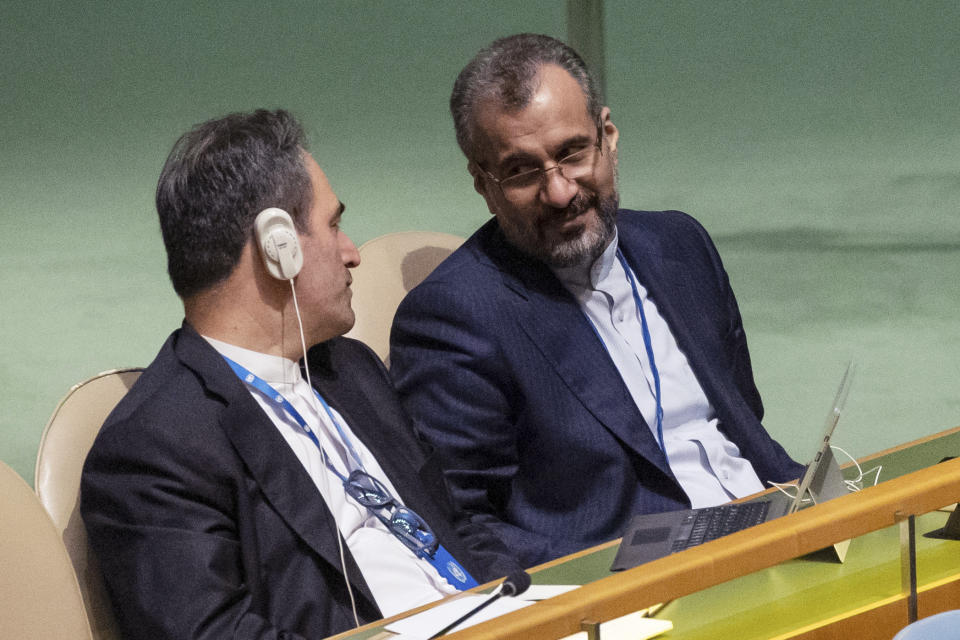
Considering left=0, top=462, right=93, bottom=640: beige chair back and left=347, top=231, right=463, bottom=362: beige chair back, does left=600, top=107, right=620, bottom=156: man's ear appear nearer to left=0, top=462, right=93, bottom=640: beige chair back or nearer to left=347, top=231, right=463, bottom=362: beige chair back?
left=347, top=231, right=463, bottom=362: beige chair back

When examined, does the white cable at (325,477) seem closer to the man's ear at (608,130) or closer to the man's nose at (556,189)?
the man's nose at (556,189)

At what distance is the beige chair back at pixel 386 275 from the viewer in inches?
90.7

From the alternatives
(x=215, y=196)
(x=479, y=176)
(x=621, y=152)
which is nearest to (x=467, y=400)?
(x=479, y=176)

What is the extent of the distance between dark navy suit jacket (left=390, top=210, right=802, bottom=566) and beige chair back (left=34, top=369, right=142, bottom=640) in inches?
20.6

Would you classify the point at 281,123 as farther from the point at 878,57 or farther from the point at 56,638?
the point at 878,57

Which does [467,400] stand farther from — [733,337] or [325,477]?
[733,337]

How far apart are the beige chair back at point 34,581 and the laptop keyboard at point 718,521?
0.76 meters

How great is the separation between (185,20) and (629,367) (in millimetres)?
4591

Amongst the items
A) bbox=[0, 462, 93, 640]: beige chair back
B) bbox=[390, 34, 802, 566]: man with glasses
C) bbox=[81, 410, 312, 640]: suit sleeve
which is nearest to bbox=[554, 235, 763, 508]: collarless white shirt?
bbox=[390, 34, 802, 566]: man with glasses

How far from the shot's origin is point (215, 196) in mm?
1590

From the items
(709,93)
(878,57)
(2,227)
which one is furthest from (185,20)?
(878,57)

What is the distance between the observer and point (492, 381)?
77.4 inches

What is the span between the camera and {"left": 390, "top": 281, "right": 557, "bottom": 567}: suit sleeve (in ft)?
6.32

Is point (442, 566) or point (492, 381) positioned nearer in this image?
point (442, 566)
